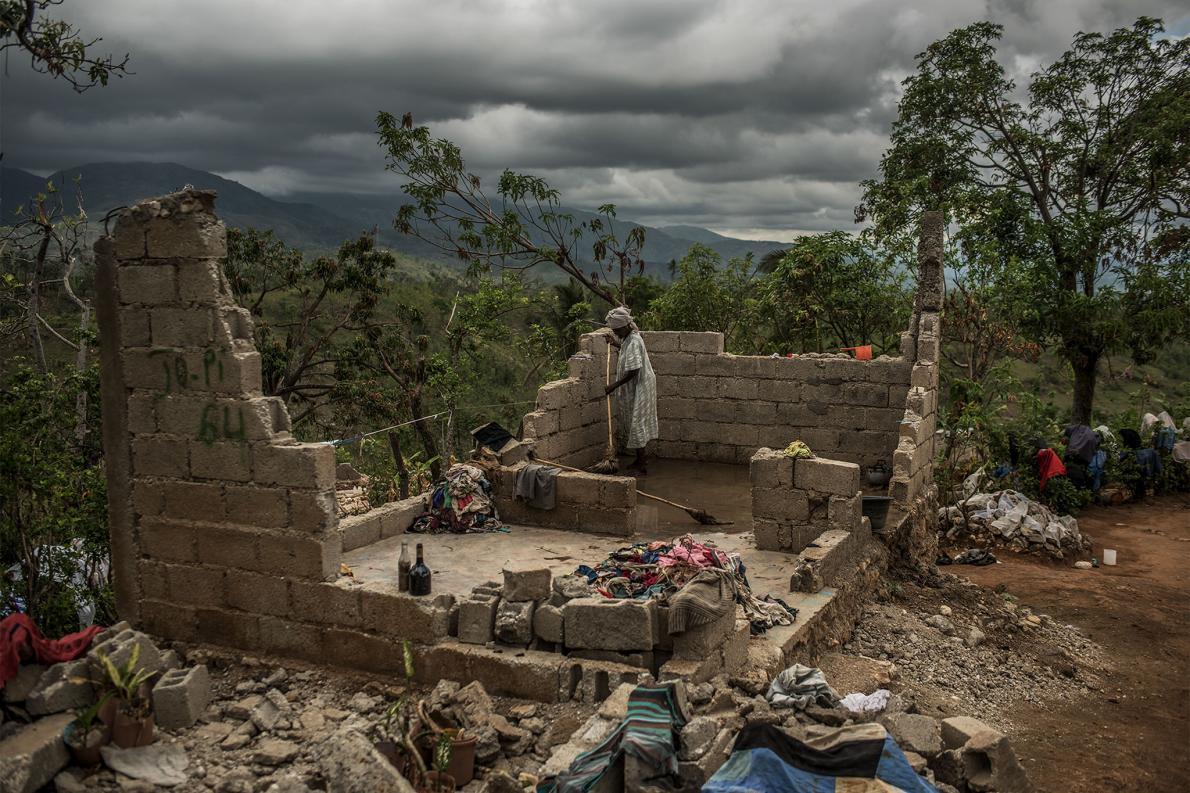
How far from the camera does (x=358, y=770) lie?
524 centimetres

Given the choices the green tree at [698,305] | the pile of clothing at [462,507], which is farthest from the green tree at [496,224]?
the pile of clothing at [462,507]

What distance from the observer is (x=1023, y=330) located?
60.0ft

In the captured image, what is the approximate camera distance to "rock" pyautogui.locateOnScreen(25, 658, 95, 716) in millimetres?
6277

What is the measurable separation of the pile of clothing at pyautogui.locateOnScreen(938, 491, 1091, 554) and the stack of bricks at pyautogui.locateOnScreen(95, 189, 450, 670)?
370 inches

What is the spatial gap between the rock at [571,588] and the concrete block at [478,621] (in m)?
0.47

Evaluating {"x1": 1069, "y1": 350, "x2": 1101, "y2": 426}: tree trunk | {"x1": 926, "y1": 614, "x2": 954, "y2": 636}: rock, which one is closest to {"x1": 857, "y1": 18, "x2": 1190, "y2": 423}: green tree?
{"x1": 1069, "y1": 350, "x2": 1101, "y2": 426}: tree trunk

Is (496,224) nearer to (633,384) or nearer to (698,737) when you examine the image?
(633,384)

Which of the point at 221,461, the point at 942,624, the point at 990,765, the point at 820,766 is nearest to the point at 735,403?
the point at 942,624

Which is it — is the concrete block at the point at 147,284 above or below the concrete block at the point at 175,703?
above

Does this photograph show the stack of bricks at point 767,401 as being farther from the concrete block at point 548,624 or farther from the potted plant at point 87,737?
the potted plant at point 87,737

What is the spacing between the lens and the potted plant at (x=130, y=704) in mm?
6285

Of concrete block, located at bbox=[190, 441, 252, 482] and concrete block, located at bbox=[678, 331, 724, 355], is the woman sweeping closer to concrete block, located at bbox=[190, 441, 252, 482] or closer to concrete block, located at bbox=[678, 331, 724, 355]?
concrete block, located at bbox=[678, 331, 724, 355]

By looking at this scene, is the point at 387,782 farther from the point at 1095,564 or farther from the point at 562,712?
the point at 1095,564

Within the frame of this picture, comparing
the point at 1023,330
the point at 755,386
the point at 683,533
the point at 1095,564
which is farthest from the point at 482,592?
the point at 1023,330
